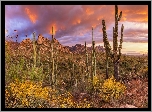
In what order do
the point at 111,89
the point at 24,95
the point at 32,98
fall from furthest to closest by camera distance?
the point at 111,89, the point at 24,95, the point at 32,98

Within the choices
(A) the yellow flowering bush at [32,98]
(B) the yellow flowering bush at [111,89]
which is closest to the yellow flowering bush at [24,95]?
(A) the yellow flowering bush at [32,98]

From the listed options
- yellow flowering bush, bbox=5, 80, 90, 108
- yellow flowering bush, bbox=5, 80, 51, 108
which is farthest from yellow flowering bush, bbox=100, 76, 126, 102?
yellow flowering bush, bbox=5, 80, 51, 108

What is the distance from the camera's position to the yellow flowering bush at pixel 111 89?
9.13 m

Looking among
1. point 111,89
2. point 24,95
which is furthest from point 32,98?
point 111,89

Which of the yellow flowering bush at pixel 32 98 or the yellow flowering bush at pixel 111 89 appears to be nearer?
the yellow flowering bush at pixel 32 98

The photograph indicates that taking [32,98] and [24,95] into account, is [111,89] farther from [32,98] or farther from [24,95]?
[24,95]

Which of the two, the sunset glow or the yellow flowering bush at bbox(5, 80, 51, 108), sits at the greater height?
the sunset glow

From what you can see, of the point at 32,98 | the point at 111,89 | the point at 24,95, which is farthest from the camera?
the point at 111,89

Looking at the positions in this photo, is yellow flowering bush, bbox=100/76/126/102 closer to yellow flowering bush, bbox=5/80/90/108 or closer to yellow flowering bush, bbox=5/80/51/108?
yellow flowering bush, bbox=5/80/90/108

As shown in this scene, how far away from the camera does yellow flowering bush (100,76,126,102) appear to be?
9134 mm

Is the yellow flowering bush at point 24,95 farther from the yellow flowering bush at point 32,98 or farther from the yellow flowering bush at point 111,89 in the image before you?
the yellow flowering bush at point 111,89

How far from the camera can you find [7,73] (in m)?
8.36

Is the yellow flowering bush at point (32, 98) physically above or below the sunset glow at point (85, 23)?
below

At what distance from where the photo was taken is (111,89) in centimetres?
950
